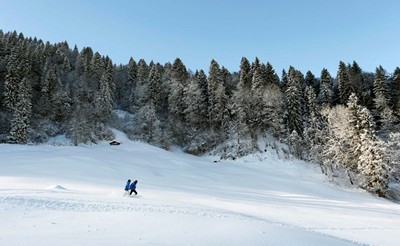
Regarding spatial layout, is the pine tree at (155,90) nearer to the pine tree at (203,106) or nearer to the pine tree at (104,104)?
the pine tree at (104,104)

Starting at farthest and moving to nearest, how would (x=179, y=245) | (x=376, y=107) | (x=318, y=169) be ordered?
(x=376, y=107), (x=318, y=169), (x=179, y=245)

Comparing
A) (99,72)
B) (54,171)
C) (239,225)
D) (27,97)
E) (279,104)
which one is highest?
(99,72)

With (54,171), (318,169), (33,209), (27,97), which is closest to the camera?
(33,209)

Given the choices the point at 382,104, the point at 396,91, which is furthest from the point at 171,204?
the point at 396,91

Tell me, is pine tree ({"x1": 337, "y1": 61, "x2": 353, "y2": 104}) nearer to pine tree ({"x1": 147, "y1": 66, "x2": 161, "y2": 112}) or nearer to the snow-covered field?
the snow-covered field

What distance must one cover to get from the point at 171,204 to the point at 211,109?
4465 cm

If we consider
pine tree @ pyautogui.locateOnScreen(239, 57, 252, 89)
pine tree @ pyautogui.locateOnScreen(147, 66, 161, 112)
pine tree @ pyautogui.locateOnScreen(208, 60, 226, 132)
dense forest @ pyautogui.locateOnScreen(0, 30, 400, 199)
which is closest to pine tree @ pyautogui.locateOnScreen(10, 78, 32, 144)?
dense forest @ pyautogui.locateOnScreen(0, 30, 400, 199)

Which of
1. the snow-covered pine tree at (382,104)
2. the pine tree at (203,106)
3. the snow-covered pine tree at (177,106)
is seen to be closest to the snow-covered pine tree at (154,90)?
the snow-covered pine tree at (177,106)

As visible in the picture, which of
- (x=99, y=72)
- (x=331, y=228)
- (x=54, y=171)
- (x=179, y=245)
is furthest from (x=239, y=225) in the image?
(x=99, y=72)

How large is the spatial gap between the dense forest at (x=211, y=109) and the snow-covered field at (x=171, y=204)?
5.06 meters

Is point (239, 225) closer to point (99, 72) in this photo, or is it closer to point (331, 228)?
point (331, 228)

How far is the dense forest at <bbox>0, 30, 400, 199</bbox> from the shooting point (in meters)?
47.7

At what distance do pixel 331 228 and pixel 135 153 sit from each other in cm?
3500

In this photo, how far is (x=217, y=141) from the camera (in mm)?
57188
